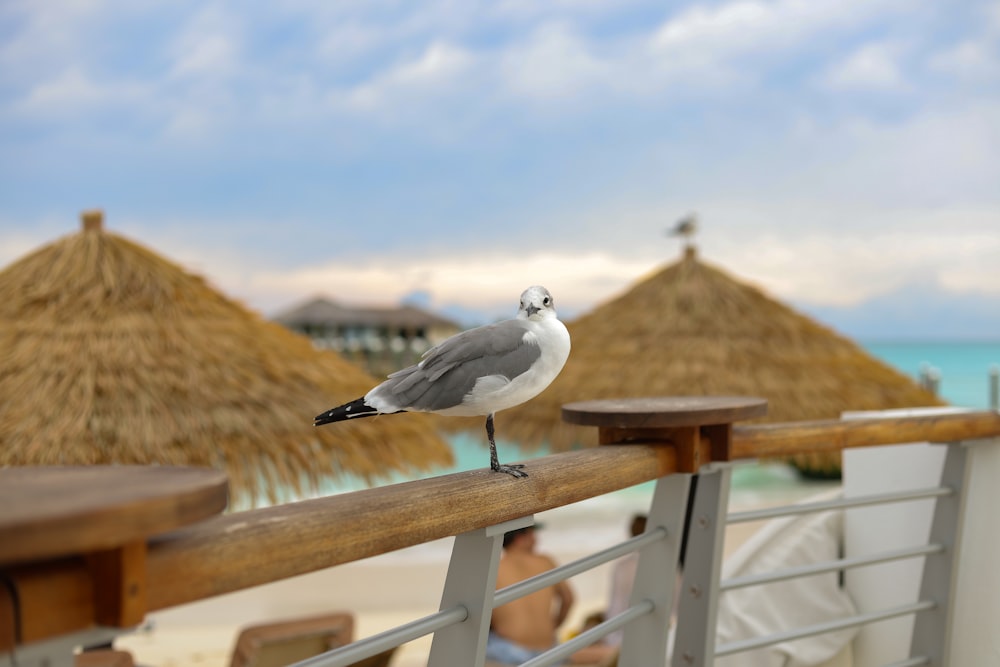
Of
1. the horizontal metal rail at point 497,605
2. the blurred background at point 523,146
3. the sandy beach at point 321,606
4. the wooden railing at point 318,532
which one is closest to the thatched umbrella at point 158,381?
the sandy beach at point 321,606

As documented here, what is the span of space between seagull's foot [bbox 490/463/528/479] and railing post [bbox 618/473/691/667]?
49 centimetres

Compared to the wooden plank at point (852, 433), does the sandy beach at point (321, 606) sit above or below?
below

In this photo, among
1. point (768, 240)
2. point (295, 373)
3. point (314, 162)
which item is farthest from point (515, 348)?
point (314, 162)

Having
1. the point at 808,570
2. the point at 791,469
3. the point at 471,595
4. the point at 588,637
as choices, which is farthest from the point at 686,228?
the point at 791,469

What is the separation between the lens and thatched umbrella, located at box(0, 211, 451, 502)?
3893 millimetres

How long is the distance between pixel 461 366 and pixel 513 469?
0.51 ft

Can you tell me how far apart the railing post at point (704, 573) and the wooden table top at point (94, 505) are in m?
1.19

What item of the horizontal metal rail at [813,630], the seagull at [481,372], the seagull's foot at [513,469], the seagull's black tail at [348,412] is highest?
the seagull at [481,372]

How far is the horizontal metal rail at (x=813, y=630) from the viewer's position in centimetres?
181

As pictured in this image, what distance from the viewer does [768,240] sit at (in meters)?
45.0

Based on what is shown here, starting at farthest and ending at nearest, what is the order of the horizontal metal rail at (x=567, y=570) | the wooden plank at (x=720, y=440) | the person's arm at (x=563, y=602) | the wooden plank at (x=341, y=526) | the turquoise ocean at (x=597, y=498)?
the turquoise ocean at (x=597, y=498)
the person's arm at (x=563, y=602)
the wooden plank at (x=720, y=440)
the horizontal metal rail at (x=567, y=570)
the wooden plank at (x=341, y=526)

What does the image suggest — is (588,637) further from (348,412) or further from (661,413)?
(348,412)

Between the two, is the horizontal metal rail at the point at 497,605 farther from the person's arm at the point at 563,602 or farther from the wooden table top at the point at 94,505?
the person's arm at the point at 563,602

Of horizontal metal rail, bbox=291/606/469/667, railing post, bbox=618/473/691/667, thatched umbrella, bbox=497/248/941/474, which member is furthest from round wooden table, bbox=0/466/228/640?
thatched umbrella, bbox=497/248/941/474
